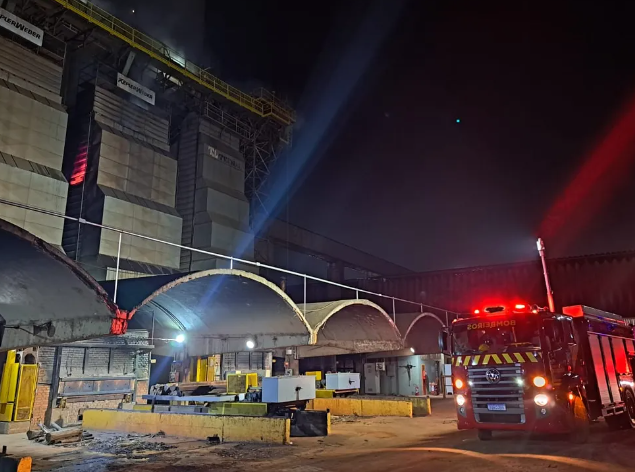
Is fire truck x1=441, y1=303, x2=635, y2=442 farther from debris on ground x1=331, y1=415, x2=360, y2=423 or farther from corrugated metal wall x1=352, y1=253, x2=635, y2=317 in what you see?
corrugated metal wall x1=352, y1=253, x2=635, y2=317

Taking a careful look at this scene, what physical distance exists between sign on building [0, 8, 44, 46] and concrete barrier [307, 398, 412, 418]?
75.0ft

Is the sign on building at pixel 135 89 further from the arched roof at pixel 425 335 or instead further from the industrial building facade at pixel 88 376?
the arched roof at pixel 425 335

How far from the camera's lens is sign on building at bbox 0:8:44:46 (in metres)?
24.0

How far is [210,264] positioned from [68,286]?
2314 centimetres

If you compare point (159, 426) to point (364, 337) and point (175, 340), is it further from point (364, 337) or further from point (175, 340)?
point (364, 337)

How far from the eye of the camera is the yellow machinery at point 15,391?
1548cm

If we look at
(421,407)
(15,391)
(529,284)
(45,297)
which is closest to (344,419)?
(421,407)

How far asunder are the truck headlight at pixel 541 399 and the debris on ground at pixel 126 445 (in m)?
8.79

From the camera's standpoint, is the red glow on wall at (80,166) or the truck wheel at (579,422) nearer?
the truck wheel at (579,422)

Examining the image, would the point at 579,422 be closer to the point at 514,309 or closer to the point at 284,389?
the point at 514,309

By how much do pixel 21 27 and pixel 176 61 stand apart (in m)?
9.92

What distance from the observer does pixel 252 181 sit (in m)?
41.3

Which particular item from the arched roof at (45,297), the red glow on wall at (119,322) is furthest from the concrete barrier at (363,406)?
the arched roof at (45,297)

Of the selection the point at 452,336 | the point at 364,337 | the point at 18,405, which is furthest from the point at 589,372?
the point at 18,405
